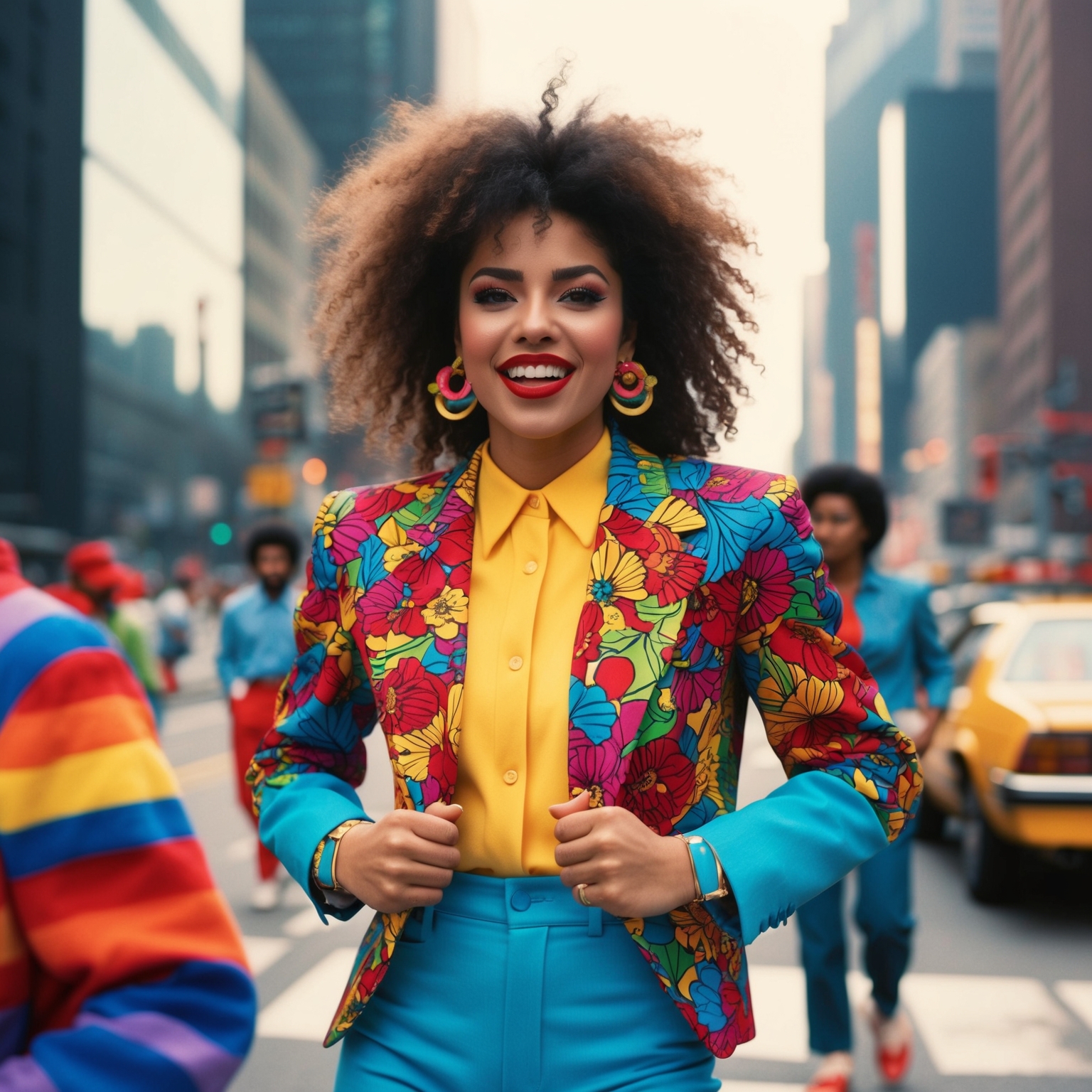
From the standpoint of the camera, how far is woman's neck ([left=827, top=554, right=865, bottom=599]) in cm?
527

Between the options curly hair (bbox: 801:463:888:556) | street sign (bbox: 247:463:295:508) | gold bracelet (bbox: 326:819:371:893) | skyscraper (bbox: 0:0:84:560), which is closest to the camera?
gold bracelet (bbox: 326:819:371:893)

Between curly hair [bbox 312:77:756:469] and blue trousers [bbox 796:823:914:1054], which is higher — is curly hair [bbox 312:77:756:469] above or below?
above

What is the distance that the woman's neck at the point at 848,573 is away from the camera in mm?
5273

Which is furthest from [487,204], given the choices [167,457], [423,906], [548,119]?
[167,457]

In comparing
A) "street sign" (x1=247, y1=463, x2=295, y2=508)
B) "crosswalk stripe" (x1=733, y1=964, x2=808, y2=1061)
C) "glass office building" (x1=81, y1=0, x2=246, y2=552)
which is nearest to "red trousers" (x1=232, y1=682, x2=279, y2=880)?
"crosswalk stripe" (x1=733, y1=964, x2=808, y2=1061)

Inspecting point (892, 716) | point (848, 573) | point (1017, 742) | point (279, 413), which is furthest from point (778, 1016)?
point (279, 413)

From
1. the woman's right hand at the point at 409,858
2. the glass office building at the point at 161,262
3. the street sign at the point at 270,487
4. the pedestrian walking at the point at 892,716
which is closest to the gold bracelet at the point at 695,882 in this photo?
the woman's right hand at the point at 409,858

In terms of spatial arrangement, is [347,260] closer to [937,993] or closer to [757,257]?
[757,257]

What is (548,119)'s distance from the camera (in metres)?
2.42

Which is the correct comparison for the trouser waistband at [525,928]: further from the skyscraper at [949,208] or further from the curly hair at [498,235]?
the skyscraper at [949,208]

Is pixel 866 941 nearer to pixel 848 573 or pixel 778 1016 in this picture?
pixel 778 1016

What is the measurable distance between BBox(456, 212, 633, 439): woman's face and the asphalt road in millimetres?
3211

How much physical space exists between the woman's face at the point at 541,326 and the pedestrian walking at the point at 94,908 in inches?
41.0

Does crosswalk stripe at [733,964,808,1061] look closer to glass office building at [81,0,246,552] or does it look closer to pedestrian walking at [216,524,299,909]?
pedestrian walking at [216,524,299,909]
